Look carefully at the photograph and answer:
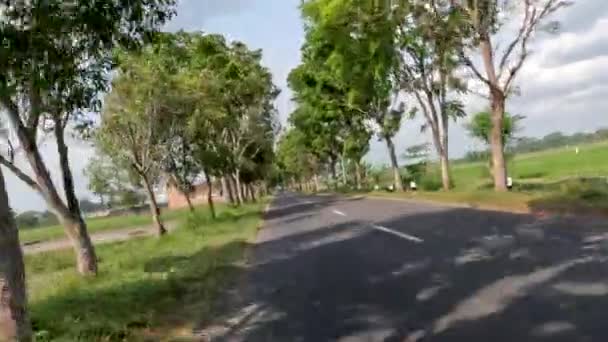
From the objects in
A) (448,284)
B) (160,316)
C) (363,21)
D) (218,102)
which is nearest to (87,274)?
(160,316)

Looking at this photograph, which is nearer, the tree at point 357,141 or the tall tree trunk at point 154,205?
the tall tree trunk at point 154,205

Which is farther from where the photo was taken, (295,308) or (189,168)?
(189,168)

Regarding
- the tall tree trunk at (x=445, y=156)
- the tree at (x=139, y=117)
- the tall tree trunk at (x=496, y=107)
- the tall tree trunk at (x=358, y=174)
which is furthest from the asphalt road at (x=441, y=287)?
the tall tree trunk at (x=358, y=174)

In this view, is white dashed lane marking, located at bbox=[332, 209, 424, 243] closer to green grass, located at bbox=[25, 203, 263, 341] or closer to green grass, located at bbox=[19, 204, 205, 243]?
green grass, located at bbox=[25, 203, 263, 341]

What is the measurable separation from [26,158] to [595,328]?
1295 centimetres

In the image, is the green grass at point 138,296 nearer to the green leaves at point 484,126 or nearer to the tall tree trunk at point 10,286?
the tall tree trunk at point 10,286

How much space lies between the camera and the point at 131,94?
1187 inches

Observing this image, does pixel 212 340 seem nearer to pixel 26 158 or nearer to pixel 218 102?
pixel 26 158

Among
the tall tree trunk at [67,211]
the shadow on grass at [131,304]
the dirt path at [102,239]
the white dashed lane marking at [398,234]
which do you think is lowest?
the dirt path at [102,239]

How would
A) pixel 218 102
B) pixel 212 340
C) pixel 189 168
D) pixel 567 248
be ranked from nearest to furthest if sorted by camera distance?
1. pixel 212 340
2. pixel 567 248
3. pixel 218 102
4. pixel 189 168

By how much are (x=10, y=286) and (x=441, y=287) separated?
548 centimetres

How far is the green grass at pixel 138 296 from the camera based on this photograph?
1059 centimetres

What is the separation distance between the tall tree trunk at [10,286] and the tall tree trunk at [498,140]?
22.1 metres

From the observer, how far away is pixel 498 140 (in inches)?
1099
